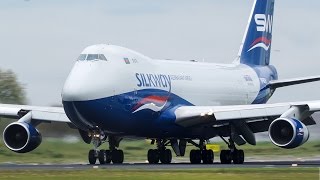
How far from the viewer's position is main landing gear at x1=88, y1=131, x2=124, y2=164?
4872 cm

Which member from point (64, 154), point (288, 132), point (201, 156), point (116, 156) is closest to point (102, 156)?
point (116, 156)

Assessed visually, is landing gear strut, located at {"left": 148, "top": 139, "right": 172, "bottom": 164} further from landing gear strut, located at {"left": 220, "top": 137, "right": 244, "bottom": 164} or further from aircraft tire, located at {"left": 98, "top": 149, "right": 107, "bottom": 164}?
aircraft tire, located at {"left": 98, "top": 149, "right": 107, "bottom": 164}

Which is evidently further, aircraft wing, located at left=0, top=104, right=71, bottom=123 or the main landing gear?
aircraft wing, located at left=0, top=104, right=71, bottom=123

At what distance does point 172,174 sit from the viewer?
3784cm

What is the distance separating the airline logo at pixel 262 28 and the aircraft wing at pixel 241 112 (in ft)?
40.0

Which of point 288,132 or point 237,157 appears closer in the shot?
point 288,132

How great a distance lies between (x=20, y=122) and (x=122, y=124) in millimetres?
4656

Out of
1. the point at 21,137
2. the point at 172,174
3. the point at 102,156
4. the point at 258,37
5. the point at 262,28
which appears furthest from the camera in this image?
the point at 262,28

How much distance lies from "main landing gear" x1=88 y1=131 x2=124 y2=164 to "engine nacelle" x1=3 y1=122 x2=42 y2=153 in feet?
8.53

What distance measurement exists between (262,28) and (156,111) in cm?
1557

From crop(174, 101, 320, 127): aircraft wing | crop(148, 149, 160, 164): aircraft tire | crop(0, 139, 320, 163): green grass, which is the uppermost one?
crop(174, 101, 320, 127): aircraft wing

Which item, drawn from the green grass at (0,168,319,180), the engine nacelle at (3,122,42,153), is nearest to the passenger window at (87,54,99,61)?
the engine nacelle at (3,122,42,153)

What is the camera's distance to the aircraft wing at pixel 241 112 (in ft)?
159

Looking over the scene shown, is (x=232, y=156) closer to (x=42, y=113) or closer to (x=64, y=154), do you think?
(x=42, y=113)
